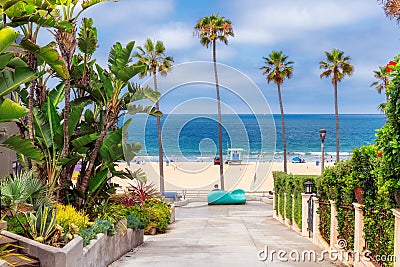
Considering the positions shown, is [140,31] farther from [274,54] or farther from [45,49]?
→ [45,49]

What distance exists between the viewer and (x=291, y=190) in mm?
18422

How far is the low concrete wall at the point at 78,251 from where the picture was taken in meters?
6.23

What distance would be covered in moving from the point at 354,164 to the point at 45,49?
5.30 metres

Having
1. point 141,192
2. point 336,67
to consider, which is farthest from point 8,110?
point 336,67

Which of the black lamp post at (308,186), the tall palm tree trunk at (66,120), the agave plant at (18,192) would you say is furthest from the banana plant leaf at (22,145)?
the black lamp post at (308,186)

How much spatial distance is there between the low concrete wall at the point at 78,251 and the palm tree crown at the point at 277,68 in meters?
32.6

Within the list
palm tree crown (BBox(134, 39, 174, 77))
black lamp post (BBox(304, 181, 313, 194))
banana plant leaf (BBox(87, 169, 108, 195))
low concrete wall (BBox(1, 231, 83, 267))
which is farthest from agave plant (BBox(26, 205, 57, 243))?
palm tree crown (BBox(134, 39, 174, 77))

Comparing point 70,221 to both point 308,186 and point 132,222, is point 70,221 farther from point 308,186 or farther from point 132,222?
point 308,186

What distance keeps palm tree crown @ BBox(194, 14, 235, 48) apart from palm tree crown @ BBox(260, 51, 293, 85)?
4.02 m

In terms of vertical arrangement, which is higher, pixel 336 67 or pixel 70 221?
pixel 336 67

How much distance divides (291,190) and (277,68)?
23.7 meters

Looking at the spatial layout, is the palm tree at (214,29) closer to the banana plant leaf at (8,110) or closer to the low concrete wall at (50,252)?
the banana plant leaf at (8,110)

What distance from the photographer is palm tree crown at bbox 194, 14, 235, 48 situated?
128 ft

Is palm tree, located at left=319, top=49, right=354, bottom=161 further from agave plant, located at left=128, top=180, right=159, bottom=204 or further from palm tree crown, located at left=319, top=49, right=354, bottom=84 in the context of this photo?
agave plant, located at left=128, top=180, right=159, bottom=204
